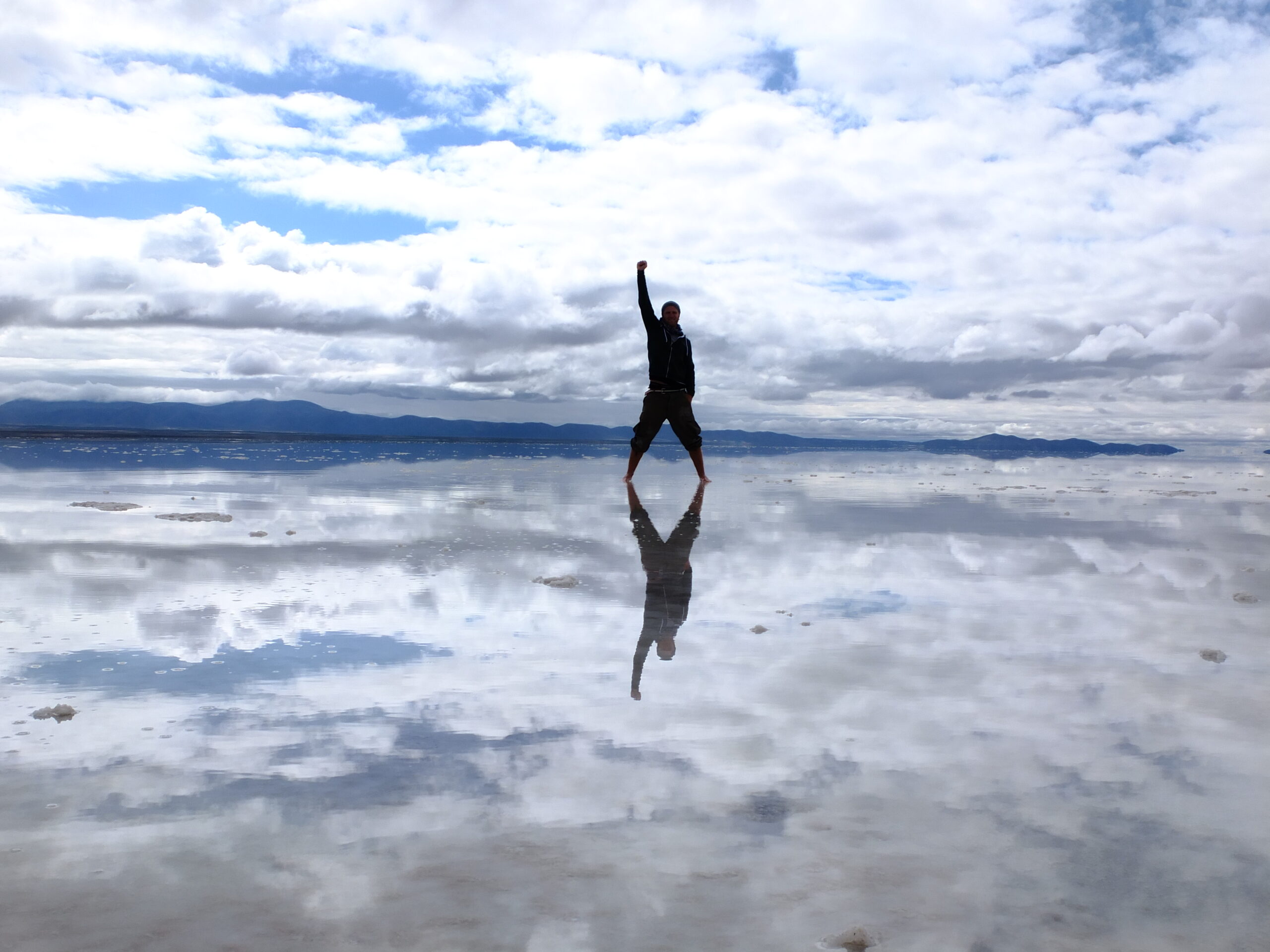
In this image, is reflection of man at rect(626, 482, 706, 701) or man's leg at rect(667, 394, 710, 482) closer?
reflection of man at rect(626, 482, 706, 701)

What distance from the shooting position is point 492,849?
91.7 inches

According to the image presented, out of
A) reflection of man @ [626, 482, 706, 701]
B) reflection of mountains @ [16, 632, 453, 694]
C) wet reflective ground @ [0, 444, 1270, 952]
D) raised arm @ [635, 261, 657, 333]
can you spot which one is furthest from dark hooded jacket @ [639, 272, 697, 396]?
reflection of mountains @ [16, 632, 453, 694]

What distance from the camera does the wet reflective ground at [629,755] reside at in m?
2.07

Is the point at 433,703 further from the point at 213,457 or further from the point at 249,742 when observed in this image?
the point at 213,457

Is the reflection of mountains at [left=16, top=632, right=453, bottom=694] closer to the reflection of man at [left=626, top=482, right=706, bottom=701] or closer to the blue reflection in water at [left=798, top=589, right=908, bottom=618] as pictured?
the reflection of man at [left=626, top=482, right=706, bottom=701]

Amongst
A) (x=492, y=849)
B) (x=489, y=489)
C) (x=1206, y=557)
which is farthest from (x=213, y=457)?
(x=492, y=849)

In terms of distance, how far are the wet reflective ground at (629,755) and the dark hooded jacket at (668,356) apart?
26.5ft

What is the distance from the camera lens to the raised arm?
14188 mm

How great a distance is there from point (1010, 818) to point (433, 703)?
78.8 inches

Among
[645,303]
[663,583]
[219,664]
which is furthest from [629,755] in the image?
[645,303]

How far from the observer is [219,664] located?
4.03 meters

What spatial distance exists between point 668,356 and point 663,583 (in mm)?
9058

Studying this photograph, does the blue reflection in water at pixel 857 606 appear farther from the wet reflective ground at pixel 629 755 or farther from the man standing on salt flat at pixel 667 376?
the man standing on salt flat at pixel 667 376

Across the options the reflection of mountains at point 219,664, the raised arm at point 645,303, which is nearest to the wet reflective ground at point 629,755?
the reflection of mountains at point 219,664
